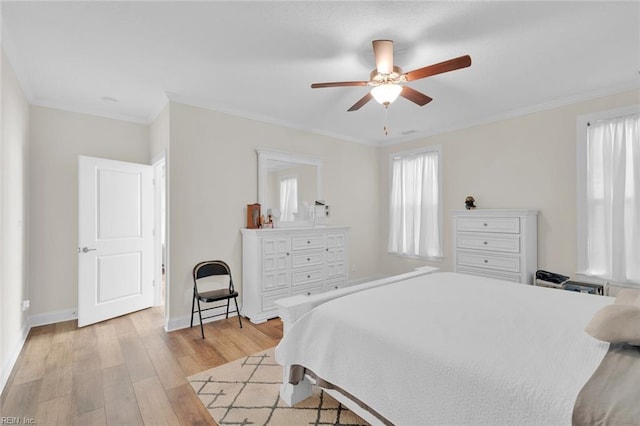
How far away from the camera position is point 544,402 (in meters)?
0.99

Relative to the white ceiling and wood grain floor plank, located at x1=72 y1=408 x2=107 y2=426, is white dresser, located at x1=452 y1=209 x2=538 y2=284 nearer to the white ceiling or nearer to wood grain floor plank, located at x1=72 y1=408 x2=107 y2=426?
the white ceiling

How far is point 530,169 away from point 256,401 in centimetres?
390

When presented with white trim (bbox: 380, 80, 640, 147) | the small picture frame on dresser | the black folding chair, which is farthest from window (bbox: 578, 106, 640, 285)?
the black folding chair

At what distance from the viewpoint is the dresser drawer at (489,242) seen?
11.6ft

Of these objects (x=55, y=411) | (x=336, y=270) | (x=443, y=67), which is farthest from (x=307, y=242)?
(x=55, y=411)

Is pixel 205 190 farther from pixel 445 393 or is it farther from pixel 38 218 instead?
pixel 445 393

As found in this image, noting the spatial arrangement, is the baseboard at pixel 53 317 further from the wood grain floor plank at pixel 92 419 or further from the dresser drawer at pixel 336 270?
the dresser drawer at pixel 336 270

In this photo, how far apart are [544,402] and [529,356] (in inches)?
10.1

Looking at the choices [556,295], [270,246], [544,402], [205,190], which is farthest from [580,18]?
[205,190]

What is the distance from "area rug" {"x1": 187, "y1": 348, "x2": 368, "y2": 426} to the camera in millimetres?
1851

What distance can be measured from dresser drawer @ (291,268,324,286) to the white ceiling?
6.83 ft

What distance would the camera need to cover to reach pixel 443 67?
2016 millimetres

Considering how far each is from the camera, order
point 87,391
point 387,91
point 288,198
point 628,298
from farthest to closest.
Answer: point 288,198
point 387,91
point 87,391
point 628,298

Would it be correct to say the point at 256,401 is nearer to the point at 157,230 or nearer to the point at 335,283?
the point at 335,283
